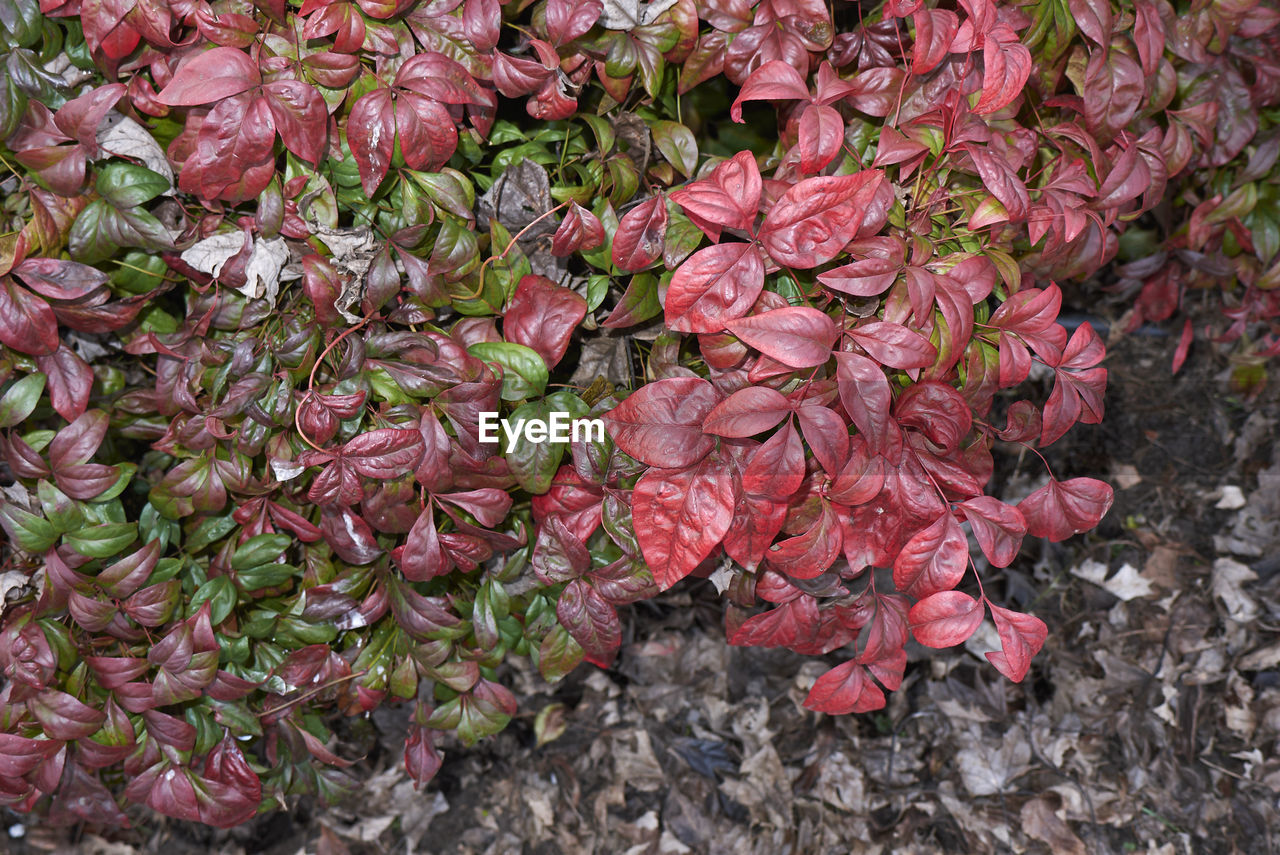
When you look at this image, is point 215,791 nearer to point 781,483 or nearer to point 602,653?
point 602,653

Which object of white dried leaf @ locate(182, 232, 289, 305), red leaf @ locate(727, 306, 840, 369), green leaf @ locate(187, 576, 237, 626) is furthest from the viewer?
green leaf @ locate(187, 576, 237, 626)

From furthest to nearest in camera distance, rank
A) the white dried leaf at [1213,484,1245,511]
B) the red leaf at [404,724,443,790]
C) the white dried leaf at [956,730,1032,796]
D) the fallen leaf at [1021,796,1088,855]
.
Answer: the white dried leaf at [1213,484,1245,511], the white dried leaf at [956,730,1032,796], the fallen leaf at [1021,796,1088,855], the red leaf at [404,724,443,790]

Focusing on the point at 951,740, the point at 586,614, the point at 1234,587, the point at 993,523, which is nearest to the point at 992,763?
the point at 951,740

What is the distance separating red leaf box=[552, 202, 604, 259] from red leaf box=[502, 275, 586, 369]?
55 millimetres

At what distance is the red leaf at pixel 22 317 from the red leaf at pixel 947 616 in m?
1.22

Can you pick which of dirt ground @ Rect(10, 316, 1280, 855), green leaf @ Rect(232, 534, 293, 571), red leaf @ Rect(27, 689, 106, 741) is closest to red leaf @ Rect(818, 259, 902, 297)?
green leaf @ Rect(232, 534, 293, 571)

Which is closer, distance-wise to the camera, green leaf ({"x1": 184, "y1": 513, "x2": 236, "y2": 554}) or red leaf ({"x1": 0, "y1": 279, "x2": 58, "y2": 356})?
red leaf ({"x1": 0, "y1": 279, "x2": 58, "y2": 356})

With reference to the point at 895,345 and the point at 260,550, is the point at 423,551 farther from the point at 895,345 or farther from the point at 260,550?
the point at 895,345

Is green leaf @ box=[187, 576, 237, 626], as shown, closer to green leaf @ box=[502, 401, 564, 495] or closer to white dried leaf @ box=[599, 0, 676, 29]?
green leaf @ box=[502, 401, 564, 495]

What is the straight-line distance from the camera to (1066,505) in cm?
116

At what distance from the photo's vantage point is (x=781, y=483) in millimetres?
1008

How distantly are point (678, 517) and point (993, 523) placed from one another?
1.36 feet

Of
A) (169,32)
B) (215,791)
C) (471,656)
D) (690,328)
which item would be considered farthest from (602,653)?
(169,32)

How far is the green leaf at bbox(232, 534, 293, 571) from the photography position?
1.25 m
